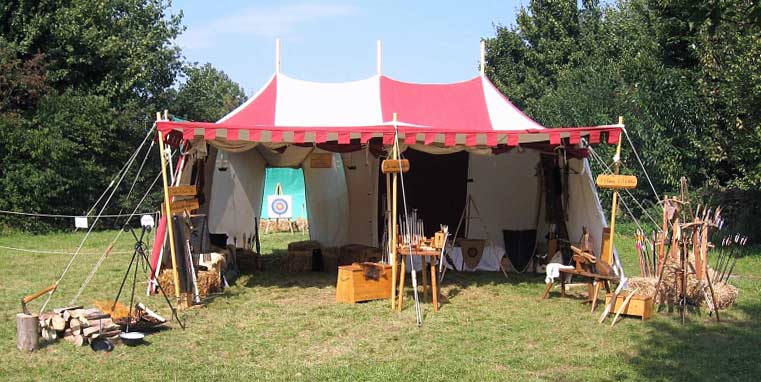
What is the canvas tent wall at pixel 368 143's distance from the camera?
23.2ft

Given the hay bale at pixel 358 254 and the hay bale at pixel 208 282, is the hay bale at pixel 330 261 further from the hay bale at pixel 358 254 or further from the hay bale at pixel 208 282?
the hay bale at pixel 208 282

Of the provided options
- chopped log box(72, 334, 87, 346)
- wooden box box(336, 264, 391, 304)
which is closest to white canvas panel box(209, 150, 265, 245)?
wooden box box(336, 264, 391, 304)

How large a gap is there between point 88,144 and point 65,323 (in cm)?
1118

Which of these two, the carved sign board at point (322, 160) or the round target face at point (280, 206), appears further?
the round target face at point (280, 206)

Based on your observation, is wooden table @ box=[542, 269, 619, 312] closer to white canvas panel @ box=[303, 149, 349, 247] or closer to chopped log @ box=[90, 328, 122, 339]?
white canvas panel @ box=[303, 149, 349, 247]

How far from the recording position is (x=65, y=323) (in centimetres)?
561

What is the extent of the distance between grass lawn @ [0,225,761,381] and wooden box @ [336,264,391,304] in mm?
148

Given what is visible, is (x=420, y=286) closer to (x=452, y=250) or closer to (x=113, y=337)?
(x=452, y=250)

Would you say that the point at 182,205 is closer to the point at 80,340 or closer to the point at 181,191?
the point at 181,191

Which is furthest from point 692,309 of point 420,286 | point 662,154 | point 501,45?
point 501,45

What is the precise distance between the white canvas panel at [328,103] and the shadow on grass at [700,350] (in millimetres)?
3776

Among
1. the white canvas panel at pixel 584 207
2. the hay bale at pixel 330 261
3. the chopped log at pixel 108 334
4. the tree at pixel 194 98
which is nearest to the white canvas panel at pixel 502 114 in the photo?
the white canvas panel at pixel 584 207

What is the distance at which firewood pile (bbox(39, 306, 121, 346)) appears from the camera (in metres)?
5.47

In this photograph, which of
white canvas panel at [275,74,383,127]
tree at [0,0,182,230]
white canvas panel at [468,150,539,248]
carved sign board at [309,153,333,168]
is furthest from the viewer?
tree at [0,0,182,230]
